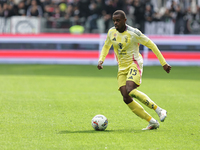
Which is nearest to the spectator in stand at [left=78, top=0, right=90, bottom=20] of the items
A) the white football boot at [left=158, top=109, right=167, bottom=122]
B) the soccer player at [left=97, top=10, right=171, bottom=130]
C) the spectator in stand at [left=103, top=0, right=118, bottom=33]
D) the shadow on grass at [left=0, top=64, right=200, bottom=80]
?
the spectator in stand at [left=103, top=0, right=118, bottom=33]

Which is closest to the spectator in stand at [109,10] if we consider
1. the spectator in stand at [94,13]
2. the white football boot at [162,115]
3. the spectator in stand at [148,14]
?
the spectator in stand at [94,13]

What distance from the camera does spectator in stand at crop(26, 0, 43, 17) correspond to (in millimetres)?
19672

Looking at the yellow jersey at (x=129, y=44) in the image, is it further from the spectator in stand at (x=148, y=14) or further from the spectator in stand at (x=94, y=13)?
the spectator in stand at (x=148, y=14)

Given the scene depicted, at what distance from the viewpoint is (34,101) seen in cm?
938

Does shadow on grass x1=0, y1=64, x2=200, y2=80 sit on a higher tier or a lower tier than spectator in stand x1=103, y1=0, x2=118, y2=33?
lower

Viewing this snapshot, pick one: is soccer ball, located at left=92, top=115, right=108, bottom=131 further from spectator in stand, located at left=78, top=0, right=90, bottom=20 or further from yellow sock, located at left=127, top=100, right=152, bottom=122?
spectator in stand, located at left=78, top=0, right=90, bottom=20

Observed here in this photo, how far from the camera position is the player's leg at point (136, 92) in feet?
20.7

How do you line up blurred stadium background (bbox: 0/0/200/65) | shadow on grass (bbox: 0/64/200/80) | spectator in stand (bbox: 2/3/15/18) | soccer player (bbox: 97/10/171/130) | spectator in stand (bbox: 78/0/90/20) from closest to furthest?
soccer player (bbox: 97/10/171/130) → shadow on grass (bbox: 0/64/200/80) → blurred stadium background (bbox: 0/0/200/65) → spectator in stand (bbox: 78/0/90/20) → spectator in stand (bbox: 2/3/15/18)

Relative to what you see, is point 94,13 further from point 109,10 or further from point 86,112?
point 86,112

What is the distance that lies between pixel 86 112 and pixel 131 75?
190cm

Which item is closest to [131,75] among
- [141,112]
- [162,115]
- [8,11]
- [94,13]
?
[141,112]

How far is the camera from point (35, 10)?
64.6ft

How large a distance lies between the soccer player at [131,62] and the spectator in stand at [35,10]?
13.6 m

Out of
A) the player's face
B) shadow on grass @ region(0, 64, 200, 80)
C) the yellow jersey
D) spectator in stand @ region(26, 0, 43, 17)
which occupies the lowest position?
shadow on grass @ region(0, 64, 200, 80)
